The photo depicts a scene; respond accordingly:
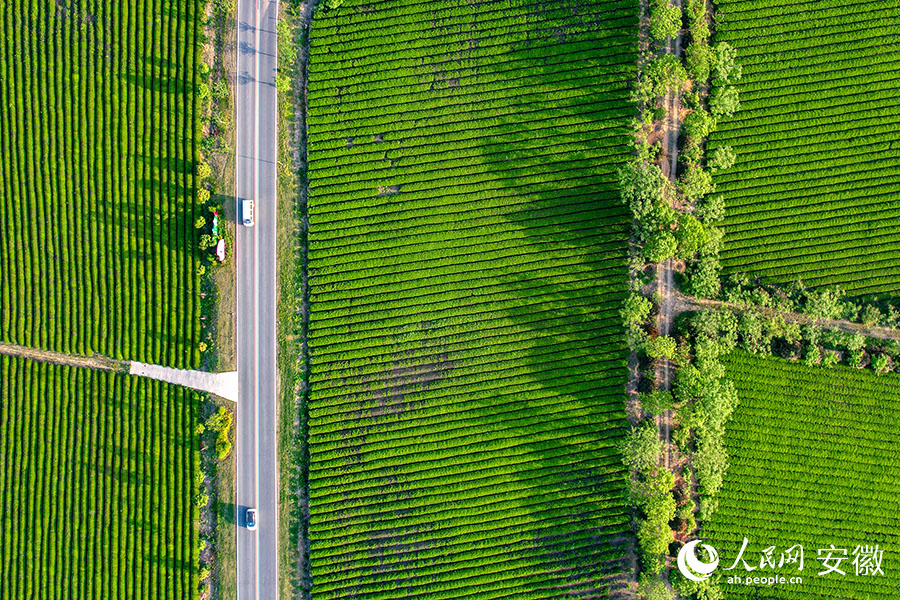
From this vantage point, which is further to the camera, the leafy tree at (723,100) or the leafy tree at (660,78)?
the leafy tree at (723,100)

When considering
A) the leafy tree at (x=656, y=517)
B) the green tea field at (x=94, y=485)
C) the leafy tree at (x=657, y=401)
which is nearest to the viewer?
the leafy tree at (x=656, y=517)

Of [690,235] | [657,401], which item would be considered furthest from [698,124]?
[657,401]

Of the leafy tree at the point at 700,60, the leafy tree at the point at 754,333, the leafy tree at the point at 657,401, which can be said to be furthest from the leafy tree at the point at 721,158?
the leafy tree at the point at 657,401

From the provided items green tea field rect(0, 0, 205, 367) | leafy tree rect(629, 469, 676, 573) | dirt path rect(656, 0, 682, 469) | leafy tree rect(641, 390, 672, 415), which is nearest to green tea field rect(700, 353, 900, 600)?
leafy tree rect(629, 469, 676, 573)

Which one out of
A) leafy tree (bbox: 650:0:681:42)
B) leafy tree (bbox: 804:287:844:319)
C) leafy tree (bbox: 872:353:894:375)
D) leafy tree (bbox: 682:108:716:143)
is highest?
leafy tree (bbox: 650:0:681:42)

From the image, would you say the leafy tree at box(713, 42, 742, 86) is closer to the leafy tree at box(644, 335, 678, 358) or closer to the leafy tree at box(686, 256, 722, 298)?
the leafy tree at box(686, 256, 722, 298)

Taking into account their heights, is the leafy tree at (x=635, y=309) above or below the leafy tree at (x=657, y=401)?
above

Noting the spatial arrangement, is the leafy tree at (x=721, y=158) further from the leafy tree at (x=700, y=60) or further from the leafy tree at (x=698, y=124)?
the leafy tree at (x=700, y=60)

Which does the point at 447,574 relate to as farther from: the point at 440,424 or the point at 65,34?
the point at 65,34

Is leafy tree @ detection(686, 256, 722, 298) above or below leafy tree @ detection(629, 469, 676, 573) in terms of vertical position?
above
